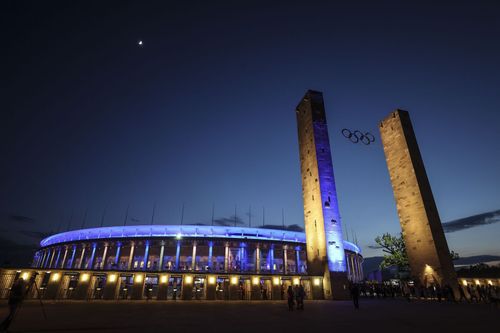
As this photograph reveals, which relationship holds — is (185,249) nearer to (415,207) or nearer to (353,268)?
(353,268)

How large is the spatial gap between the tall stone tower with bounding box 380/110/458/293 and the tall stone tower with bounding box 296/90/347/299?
10.6 metres

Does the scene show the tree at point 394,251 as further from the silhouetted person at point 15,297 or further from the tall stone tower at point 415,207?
the silhouetted person at point 15,297

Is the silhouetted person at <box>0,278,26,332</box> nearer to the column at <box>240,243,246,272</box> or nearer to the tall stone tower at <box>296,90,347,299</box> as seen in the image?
the tall stone tower at <box>296,90,347,299</box>

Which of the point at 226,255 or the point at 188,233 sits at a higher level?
the point at 188,233

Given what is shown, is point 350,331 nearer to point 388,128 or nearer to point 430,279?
point 430,279

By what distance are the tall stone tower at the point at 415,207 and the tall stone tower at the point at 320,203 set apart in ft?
34.8

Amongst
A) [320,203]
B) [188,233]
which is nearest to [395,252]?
[320,203]

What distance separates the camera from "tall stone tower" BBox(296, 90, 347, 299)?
2886 centimetres

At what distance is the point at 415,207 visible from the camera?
34156mm

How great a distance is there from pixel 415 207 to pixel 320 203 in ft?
43.0

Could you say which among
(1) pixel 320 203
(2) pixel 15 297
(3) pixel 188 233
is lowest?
(2) pixel 15 297

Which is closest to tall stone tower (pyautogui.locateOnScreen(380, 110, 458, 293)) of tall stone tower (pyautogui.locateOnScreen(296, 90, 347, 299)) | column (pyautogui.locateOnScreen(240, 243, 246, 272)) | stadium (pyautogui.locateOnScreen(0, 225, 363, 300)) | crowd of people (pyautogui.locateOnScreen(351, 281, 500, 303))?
crowd of people (pyautogui.locateOnScreen(351, 281, 500, 303))

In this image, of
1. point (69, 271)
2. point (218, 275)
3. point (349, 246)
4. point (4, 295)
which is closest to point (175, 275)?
point (218, 275)

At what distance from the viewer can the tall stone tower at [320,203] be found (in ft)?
94.7
